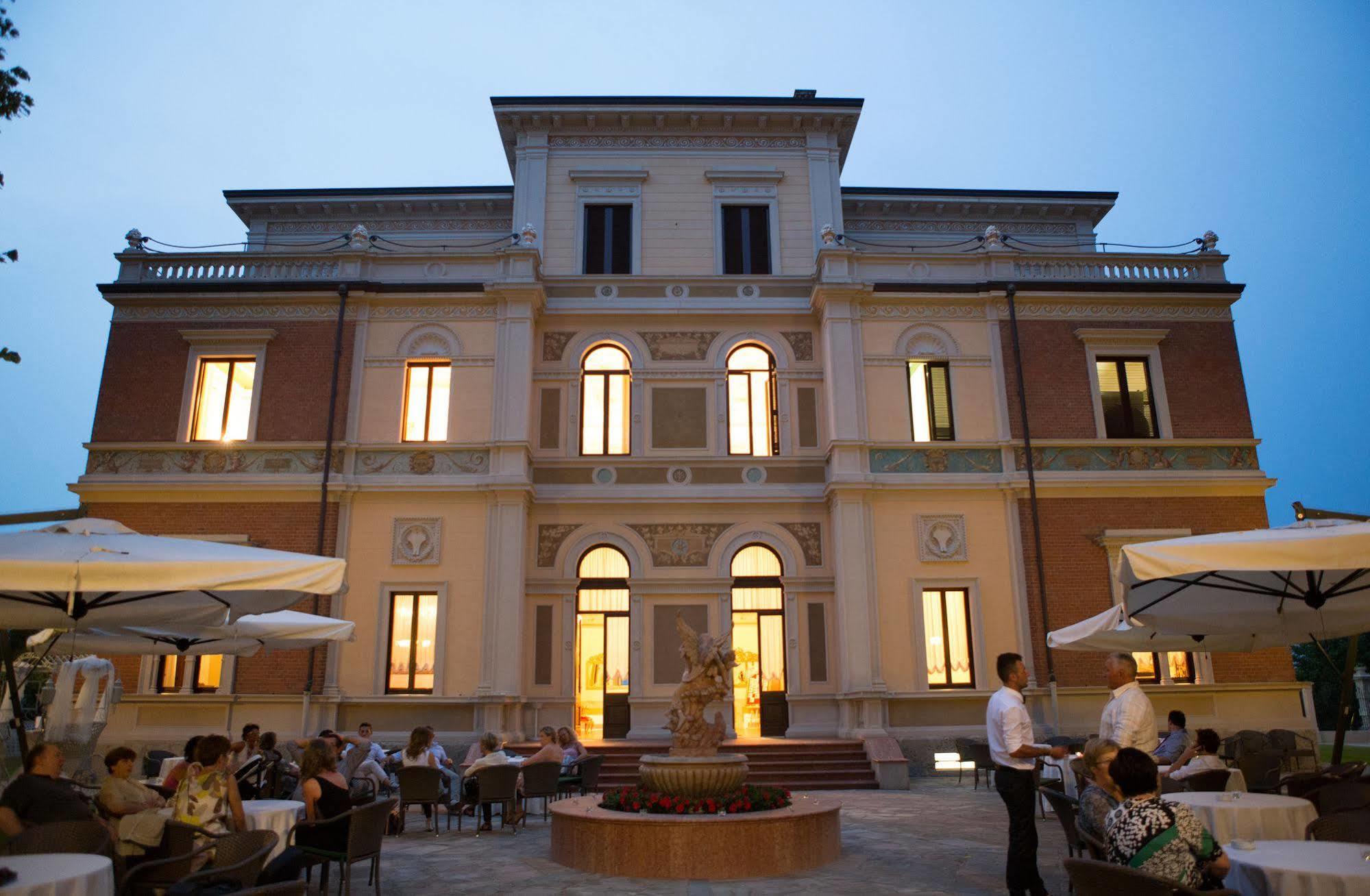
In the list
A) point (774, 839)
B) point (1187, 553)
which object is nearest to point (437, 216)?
point (774, 839)

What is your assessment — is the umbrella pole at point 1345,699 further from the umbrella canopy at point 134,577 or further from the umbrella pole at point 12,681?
the umbrella pole at point 12,681

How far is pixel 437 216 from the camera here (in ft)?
71.1

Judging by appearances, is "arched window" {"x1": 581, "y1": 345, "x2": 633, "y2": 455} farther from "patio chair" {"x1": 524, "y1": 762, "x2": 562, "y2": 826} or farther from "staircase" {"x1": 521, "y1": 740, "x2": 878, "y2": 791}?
"patio chair" {"x1": 524, "y1": 762, "x2": 562, "y2": 826}

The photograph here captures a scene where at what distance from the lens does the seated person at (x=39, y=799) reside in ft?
19.4

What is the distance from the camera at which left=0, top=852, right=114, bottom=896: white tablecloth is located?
14.5 ft

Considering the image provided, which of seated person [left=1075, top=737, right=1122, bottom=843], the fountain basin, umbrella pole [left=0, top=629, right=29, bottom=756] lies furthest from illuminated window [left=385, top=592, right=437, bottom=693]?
seated person [left=1075, top=737, right=1122, bottom=843]

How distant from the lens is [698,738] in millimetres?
9477

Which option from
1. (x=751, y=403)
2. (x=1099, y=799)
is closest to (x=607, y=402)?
(x=751, y=403)

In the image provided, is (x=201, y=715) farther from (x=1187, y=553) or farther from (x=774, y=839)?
(x=1187, y=553)

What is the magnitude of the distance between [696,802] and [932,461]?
421 inches

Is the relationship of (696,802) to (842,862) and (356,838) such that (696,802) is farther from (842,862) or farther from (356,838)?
(356,838)

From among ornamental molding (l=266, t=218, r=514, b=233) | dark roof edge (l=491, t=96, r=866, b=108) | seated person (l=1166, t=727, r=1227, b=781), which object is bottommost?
seated person (l=1166, t=727, r=1227, b=781)

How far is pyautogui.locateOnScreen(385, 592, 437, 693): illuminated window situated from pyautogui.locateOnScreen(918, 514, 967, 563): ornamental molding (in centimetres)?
928

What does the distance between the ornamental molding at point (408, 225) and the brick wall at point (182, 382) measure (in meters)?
4.48
